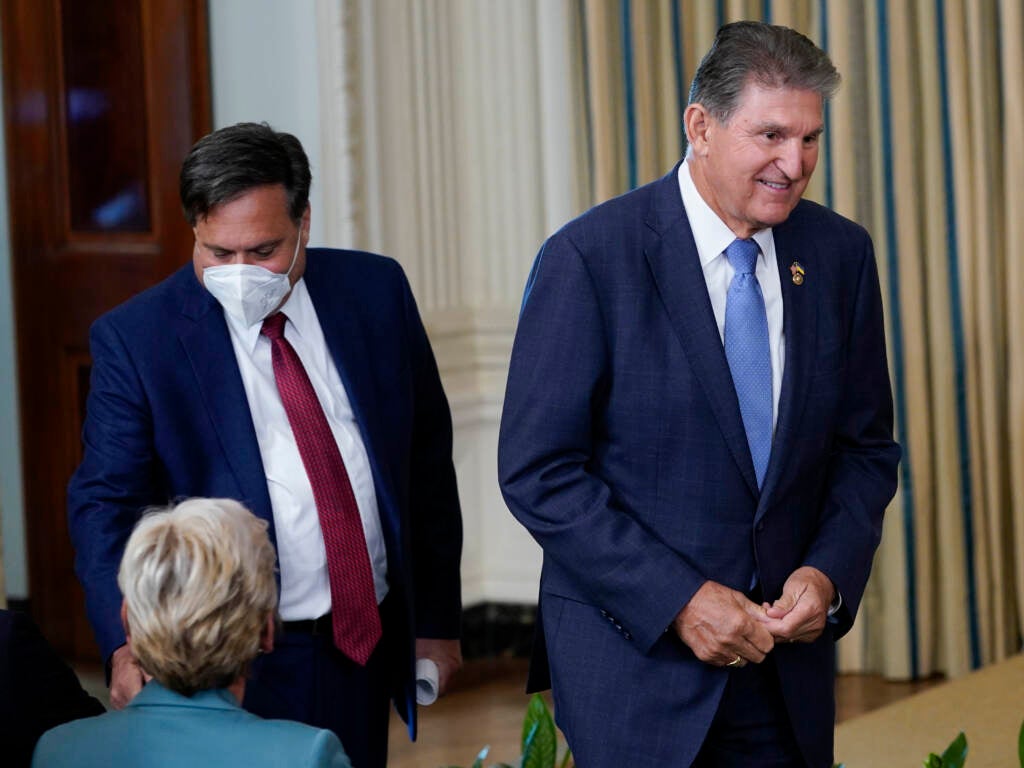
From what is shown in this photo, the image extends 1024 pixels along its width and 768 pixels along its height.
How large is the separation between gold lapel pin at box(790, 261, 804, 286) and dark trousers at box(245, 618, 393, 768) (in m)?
0.90

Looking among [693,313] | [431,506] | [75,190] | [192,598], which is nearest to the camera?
[192,598]

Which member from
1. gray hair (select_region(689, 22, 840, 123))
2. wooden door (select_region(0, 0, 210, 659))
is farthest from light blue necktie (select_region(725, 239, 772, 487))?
wooden door (select_region(0, 0, 210, 659))

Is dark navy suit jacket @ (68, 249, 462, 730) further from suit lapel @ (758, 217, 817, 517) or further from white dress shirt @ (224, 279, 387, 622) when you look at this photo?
suit lapel @ (758, 217, 817, 517)

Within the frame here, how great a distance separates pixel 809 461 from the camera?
2367 mm

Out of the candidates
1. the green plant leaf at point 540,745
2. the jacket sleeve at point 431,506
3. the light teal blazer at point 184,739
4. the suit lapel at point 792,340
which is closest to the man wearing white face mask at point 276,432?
the jacket sleeve at point 431,506

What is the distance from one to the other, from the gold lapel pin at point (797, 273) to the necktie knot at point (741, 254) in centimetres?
7

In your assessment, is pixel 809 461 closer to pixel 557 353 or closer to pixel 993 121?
pixel 557 353

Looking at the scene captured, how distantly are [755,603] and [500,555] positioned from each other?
9.98 ft

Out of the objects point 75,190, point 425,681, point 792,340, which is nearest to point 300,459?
point 425,681

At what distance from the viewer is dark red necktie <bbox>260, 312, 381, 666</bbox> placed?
8.15 ft

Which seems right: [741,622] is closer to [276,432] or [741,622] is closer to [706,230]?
[706,230]

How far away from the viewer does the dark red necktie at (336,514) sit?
2484 millimetres

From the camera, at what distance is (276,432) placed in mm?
2516

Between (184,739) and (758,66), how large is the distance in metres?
1.17
